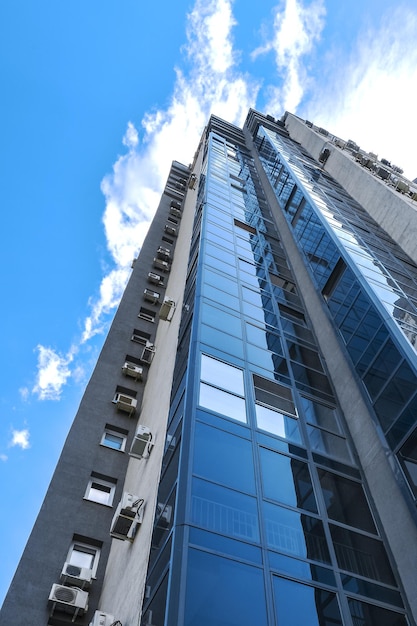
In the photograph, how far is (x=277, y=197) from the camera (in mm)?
28406

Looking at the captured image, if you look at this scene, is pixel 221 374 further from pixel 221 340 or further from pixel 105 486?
pixel 105 486

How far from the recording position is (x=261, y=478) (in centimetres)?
960

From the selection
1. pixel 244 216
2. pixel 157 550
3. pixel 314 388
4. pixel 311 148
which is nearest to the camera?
pixel 157 550

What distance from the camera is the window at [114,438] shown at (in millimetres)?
16188

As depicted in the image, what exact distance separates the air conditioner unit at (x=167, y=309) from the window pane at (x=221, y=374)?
254 inches

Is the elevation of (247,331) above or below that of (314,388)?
above

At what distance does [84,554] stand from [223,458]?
5736 millimetres

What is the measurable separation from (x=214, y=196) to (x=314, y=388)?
559 inches

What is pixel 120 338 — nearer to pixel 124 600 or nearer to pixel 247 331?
pixel 247 331

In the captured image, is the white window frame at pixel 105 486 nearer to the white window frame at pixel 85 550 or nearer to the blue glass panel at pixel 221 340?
the white window frame at pixel 85 550

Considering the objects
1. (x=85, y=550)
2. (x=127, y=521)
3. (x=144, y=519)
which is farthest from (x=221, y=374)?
(x=85, y=550)

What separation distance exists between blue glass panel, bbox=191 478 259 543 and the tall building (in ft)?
0.10

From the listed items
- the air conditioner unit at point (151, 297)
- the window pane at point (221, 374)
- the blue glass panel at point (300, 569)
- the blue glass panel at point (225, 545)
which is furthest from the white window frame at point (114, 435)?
the air conditioner unit at point (151, 297)

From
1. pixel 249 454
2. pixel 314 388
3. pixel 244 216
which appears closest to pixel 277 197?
pixel 244 216
